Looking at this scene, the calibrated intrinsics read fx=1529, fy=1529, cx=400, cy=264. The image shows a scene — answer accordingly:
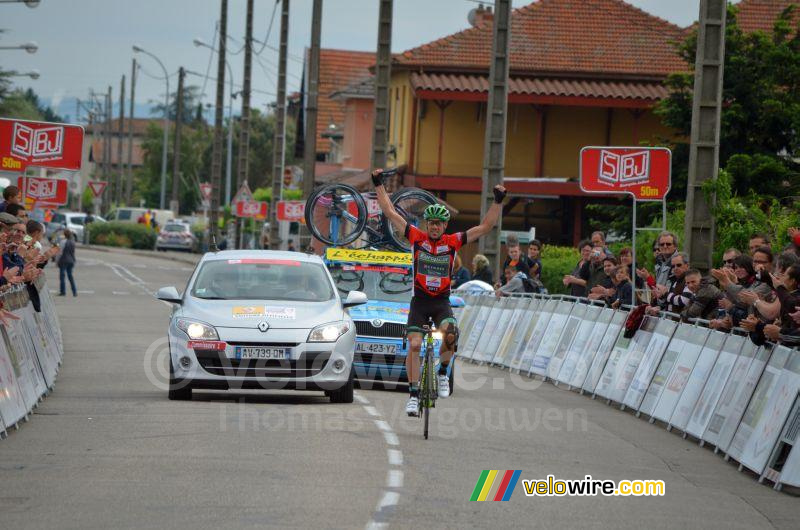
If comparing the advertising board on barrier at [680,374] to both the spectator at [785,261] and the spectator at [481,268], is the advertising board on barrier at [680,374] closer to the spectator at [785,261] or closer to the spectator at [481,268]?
the spectator at [785,261]

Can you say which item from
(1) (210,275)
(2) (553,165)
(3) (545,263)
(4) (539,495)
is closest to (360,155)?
(2) (553,165)

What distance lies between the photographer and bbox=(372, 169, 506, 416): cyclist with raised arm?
13461 millimetres

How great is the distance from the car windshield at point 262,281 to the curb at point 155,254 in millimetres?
51226

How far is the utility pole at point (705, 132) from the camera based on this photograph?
18953mm

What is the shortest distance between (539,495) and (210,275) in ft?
22.6

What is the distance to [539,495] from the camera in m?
10.4

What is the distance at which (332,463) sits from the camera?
11234 mm

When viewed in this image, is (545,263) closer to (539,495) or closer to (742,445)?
(742,445)

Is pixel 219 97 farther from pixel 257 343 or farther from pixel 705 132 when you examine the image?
pixel 257 343

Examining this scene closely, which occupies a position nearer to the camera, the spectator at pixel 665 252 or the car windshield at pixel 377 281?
the spectator at pixel 665 252

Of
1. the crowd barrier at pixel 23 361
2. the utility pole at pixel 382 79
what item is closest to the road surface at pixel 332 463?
the crowd barrier at pixel 23 361

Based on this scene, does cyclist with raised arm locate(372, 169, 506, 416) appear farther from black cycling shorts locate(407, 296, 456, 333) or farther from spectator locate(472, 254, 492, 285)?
spectator locate(472, 254, 492, 285)

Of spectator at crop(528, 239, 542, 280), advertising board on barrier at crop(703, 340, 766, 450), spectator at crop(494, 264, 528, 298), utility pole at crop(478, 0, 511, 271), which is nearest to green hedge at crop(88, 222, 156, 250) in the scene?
utility pole at crop(478, 0, 511, 271)

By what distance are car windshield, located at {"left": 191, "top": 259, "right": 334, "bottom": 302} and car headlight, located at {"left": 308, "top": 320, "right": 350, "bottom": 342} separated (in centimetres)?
82
